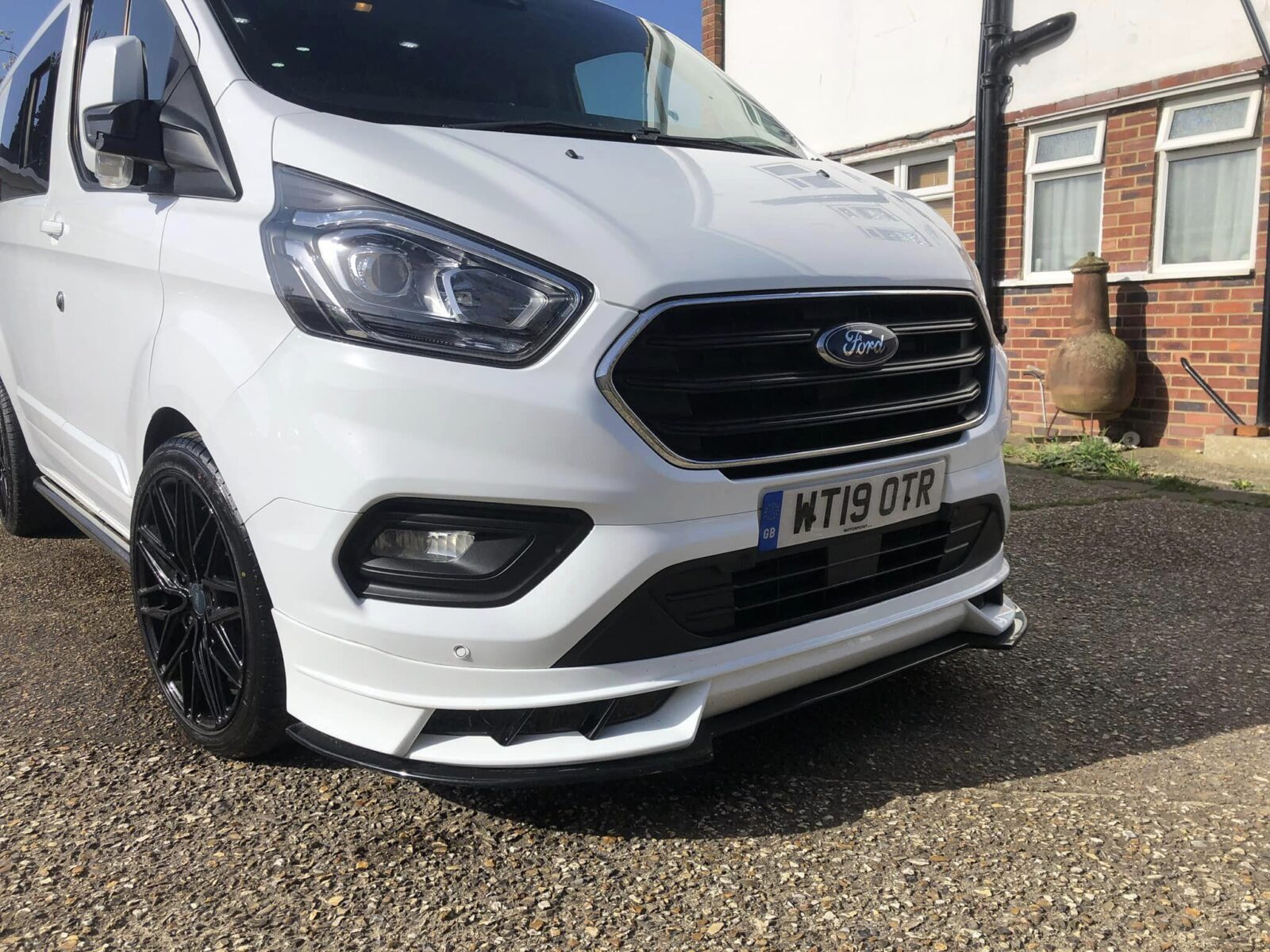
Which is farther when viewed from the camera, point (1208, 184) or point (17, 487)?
point (1208, 184)

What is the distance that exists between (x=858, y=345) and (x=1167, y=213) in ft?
20.6

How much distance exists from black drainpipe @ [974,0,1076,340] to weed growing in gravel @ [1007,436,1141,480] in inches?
65.5

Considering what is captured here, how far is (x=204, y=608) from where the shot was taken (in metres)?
2.28

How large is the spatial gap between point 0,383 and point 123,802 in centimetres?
252

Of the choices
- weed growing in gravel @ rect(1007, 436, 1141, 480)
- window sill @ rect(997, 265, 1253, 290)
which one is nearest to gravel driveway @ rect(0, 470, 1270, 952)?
weed growing in gravel @ rect(1007, 436, 1141, 480)

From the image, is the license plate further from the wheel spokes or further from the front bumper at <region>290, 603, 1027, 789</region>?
the wheel spokes

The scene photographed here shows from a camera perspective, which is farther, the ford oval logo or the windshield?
the windshield

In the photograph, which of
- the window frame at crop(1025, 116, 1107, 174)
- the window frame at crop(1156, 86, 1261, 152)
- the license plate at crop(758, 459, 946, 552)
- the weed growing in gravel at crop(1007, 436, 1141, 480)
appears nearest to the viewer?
the license plate at crop(758, 459, 946, 552)

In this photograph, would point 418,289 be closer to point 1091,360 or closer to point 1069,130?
point 1091,360

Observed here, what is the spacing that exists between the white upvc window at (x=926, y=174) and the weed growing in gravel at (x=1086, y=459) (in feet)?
8.46

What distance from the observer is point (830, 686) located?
219 cm

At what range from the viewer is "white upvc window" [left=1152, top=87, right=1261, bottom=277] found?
6738 millimetres

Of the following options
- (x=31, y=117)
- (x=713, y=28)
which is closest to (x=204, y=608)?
(x=31, y=117)

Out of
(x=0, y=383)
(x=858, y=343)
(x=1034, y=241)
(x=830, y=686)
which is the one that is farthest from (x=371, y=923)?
(x=1034, y=241)
